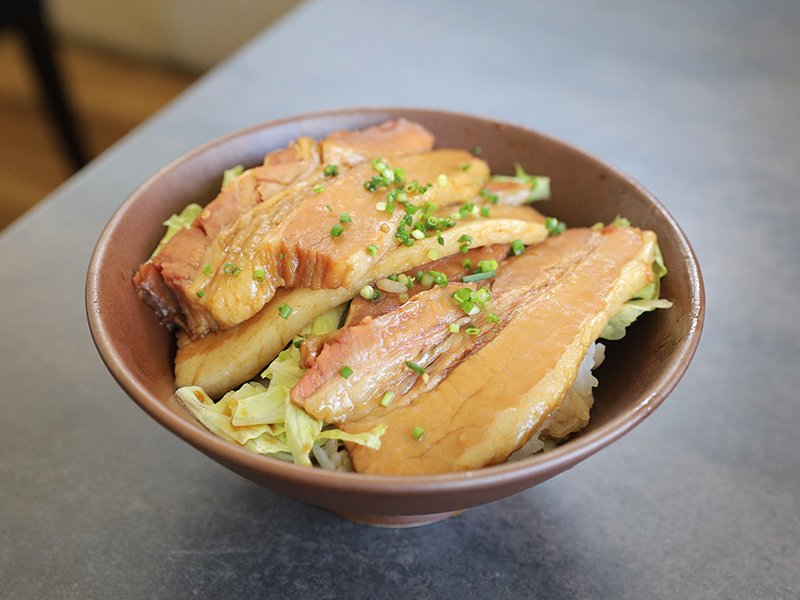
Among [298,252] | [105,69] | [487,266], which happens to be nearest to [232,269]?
[298,252]

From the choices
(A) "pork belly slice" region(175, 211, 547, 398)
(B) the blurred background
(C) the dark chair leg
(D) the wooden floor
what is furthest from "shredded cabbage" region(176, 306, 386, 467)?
(D) the wooden floor

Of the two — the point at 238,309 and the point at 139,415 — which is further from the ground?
the point at 238,309

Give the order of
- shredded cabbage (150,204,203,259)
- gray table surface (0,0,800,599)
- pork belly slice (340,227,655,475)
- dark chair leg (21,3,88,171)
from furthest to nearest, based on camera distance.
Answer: dark chair leg (21,3,88,171) < shredded cabbage (150,204,203,259) < gray table surface (0,0,800,599) < pork belly slice (340,227,655,475)

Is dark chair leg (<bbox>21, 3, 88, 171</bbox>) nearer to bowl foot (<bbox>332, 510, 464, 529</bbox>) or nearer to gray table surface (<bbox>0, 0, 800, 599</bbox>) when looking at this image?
gray table surface (<bbox>0, 0, 800, 599</bbox>)

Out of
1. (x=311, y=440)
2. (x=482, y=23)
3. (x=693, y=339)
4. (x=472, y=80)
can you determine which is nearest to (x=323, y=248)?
(x=311, y=440)

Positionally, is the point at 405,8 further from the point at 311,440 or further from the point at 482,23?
the point at 311,440

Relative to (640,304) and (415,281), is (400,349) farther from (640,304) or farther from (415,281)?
(640,304)

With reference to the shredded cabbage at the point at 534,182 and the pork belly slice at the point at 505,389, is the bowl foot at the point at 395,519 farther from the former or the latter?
the shredded cabbage at the point at 534,182
